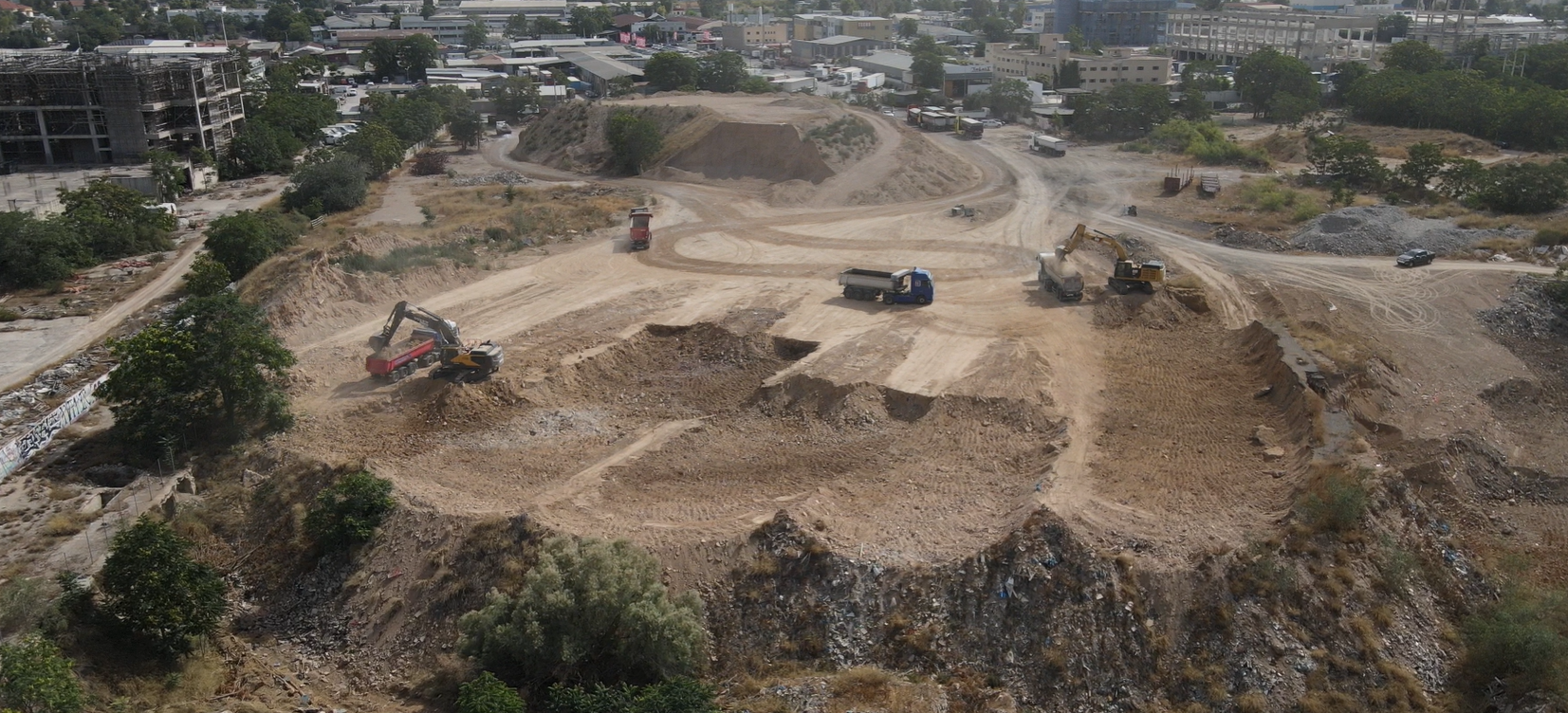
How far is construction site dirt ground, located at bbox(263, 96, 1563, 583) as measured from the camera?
27797 millimetres

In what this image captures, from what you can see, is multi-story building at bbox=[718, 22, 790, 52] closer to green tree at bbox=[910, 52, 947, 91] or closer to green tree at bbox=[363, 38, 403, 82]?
green tree at bbox=[363, 38, 403, 82]

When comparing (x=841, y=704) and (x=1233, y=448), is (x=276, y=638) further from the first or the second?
(x=1233, y=448)

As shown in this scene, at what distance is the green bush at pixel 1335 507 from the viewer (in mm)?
24984

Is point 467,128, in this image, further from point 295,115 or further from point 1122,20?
point 1122,20

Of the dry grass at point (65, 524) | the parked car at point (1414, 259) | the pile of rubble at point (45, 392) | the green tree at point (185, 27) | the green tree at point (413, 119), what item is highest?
the green tree at point (185, 27)

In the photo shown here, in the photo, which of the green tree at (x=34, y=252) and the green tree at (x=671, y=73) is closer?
the green tree at (x=34, y=252)

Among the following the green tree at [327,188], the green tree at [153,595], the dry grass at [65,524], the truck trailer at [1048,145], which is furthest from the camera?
the truck trailer at [1048,145]

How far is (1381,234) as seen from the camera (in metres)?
51.8

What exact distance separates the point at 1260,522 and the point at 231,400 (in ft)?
95.2

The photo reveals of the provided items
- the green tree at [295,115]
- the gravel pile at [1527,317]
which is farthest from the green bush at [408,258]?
the gravel pile at [1527,317]

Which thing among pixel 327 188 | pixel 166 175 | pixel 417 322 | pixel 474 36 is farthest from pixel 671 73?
pixel 417 322

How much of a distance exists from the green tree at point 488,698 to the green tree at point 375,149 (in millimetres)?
55297

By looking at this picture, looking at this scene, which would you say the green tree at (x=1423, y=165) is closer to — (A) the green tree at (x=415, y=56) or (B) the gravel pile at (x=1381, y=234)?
(B) the gravel pile at (x=1381, y=234)

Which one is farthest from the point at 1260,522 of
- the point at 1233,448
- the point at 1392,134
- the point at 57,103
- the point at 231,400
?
the point at 57,103
